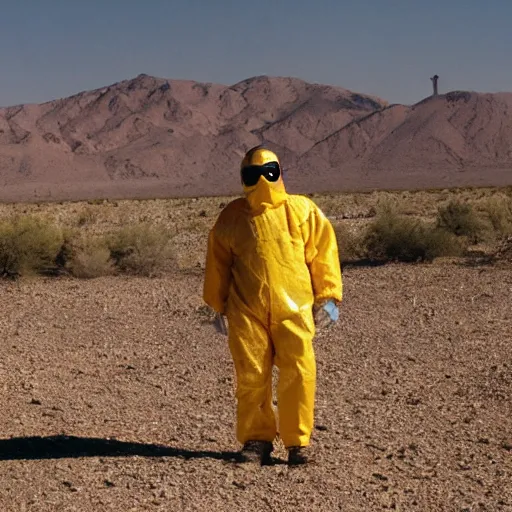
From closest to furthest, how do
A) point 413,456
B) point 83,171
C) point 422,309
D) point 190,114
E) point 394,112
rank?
point 413,456 → point 422,309 → point 83,171 → point 394,112 → point 190,114

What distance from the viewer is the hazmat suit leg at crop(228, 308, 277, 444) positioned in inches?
232

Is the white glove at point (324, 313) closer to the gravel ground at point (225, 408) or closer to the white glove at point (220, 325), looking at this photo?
the white glove at point (220, 325)

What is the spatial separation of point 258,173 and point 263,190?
10 cm

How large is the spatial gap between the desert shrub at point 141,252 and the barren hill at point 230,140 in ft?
212

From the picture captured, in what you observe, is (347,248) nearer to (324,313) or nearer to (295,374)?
(324,313)

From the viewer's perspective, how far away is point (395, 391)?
26.3 feet

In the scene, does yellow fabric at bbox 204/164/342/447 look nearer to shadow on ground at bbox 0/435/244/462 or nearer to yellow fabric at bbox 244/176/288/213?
yellow fabric at bbox 244/176/288/213

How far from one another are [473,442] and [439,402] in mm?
1008

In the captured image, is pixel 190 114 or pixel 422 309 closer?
pixel 422 309

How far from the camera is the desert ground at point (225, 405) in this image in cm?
573

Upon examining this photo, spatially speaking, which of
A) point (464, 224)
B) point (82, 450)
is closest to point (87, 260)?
point (464, 224)

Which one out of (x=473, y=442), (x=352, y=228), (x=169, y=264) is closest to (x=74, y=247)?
(x=169, y=264)

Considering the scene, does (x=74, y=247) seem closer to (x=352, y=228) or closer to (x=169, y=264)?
(x=169, y=264)

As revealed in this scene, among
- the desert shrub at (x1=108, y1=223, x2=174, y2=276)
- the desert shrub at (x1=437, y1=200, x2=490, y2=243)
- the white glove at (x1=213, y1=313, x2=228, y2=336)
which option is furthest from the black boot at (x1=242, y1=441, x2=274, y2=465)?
the desert shrub at (x1=437, y1=200, x2=490, y2=243)
